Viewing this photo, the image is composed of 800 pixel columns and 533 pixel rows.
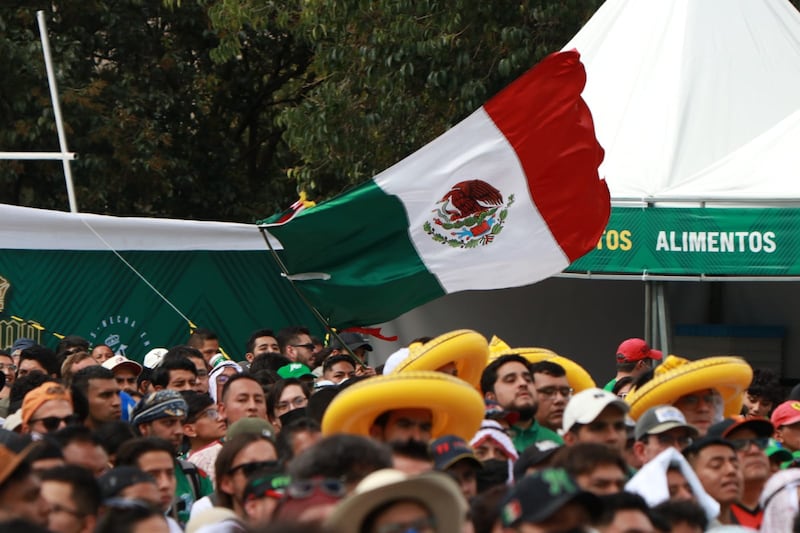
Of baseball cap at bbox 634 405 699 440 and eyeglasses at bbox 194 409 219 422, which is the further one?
eyeglasses at bbox 194 409 219 422

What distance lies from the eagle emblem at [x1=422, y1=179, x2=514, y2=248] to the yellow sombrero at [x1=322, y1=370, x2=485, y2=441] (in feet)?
14.3

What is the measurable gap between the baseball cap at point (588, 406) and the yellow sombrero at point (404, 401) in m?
0.61

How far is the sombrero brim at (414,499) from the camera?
3920 mm

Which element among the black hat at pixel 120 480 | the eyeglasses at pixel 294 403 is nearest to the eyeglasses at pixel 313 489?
the black hat at pixel 120 480

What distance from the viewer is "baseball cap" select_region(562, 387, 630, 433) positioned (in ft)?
22.4

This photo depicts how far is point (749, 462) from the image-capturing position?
6824 mm

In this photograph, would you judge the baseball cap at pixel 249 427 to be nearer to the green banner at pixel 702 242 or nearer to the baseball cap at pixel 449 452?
the baseball cap at pixel 449 452

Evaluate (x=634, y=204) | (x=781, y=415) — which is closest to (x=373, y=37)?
(x=634, y=204)

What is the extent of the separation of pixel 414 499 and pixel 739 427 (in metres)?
3.53

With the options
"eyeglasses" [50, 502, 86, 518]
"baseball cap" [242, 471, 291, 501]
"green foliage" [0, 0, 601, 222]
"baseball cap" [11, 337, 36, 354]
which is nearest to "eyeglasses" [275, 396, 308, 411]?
"baseball cap" [242, 471, 291, 501]

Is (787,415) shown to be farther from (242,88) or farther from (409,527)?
(242,88)

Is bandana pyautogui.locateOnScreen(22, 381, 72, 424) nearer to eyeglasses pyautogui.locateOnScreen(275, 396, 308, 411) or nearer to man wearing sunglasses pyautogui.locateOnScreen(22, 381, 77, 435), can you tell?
man wearing sunglasses pyautogui.locateOnScreen(22, 381, 77, 435)

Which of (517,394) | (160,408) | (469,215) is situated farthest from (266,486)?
(469,215)

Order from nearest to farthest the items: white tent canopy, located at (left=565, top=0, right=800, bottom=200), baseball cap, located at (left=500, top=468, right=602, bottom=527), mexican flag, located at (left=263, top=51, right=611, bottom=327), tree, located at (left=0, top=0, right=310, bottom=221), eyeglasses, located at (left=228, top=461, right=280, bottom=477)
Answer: baseball cap, located at (left=500, top=468, right=602, bottom=527) < eyeglasses, located at (left=228, top=461, right=280, bottom=477) < mexican flag, located at (left=263, top=51, right=611, bottom=327) < white tent canopy, located at (left=565, top=0, right=800, bottom=200) < tree, located at (left=0, top=0, right=310, bottom=221)
